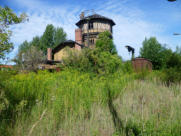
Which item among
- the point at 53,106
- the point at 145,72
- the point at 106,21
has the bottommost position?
the point at 53,106

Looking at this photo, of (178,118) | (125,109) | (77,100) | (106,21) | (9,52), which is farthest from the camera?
(106,21)

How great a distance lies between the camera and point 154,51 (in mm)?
25922

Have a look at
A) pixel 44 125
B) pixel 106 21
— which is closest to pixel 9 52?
pixel 44 125

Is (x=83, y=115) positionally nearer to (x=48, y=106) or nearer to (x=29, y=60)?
(x=48, y=106)

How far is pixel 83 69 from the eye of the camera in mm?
6895

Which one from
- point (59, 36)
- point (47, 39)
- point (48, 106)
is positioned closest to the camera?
point (48, 106)

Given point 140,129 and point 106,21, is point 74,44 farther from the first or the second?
point 140,129

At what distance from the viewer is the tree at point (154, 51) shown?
81.0 ft

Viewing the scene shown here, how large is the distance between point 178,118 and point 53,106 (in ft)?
7.47

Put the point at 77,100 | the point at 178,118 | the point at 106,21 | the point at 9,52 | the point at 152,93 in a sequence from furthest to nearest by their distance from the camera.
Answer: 1. the point at 106,21
2. the point at 9,52
3. the point at 152,93
4. the point at 77,100
5. the point at 178,118

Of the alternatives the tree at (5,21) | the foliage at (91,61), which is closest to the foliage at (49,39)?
the foliage at (91,61)

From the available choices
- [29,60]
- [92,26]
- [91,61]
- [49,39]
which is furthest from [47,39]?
[91,61]

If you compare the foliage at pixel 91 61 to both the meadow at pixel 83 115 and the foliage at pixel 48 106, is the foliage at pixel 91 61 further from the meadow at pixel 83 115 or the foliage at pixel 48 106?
the meadow at pixel 83 115

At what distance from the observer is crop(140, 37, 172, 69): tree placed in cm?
2470
